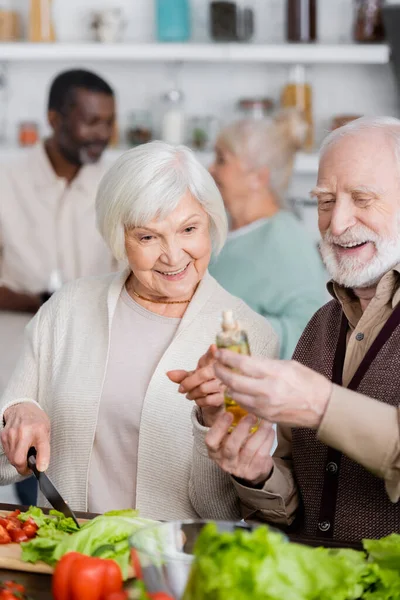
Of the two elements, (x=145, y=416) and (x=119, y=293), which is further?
(x=119, y=293)

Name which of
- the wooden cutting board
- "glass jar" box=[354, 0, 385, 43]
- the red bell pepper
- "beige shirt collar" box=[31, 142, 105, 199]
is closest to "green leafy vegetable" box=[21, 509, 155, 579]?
the wooden cutting board

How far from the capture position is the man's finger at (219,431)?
155 cm

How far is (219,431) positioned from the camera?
1550mm

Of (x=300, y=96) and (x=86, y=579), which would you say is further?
(x=300, y=96)

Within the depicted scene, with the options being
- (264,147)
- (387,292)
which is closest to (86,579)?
(387,292)

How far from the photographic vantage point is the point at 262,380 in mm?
1353

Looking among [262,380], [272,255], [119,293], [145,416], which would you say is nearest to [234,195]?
[272,255]

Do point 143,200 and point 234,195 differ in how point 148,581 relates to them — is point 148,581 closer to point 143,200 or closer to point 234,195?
point 143,200

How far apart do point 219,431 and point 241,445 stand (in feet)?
0.16

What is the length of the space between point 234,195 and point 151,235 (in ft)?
4.11

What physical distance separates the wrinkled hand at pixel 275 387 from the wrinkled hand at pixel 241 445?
0.16 m

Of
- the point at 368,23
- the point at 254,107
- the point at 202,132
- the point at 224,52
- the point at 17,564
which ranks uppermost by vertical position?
the point at 368,23

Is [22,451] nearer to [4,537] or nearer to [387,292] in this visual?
[4,537]

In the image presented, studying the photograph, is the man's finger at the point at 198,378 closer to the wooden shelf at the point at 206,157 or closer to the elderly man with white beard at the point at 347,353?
the elderly man with white beard at the point at 347,353
